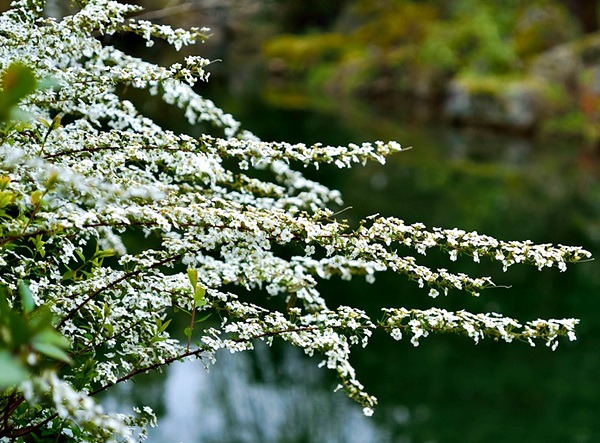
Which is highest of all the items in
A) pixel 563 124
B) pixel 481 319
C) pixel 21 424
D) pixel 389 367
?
pixel 481 319

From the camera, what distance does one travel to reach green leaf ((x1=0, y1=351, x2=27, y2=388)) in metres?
0.95

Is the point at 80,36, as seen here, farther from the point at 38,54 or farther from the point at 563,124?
the point at 563,124

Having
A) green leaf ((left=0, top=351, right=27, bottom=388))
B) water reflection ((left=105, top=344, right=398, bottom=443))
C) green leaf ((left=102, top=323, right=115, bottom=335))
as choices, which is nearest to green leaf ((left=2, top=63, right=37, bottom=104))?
green leaf ((left=0, top=351, right=27, bottom=388))

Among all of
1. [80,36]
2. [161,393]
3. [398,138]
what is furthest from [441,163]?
[80,36]

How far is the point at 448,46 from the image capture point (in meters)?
25.5

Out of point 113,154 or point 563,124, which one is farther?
point 563,124

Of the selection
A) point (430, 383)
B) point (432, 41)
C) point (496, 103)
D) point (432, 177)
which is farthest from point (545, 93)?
point (430, 383)

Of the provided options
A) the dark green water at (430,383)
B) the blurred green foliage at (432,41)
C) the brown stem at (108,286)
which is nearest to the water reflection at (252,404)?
the dark green water at (430,383)

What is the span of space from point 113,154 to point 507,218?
1046 centimetres

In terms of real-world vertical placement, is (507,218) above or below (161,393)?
below

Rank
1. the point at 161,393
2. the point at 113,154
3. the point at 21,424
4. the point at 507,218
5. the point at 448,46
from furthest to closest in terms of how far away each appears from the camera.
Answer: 1. the point at 448,46
2. the point at 507,218
3. the point at 161,393
4. the point at 113,154
5. the point at 21,424

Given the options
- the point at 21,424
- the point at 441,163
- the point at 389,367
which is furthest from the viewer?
the point at 441,163

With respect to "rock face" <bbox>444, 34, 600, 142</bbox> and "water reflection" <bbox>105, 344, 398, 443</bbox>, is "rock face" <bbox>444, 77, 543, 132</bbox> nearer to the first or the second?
"rock face" <bbox>444, 34, 600, 142</bbox>

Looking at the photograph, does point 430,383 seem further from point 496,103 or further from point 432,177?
point 496,103
